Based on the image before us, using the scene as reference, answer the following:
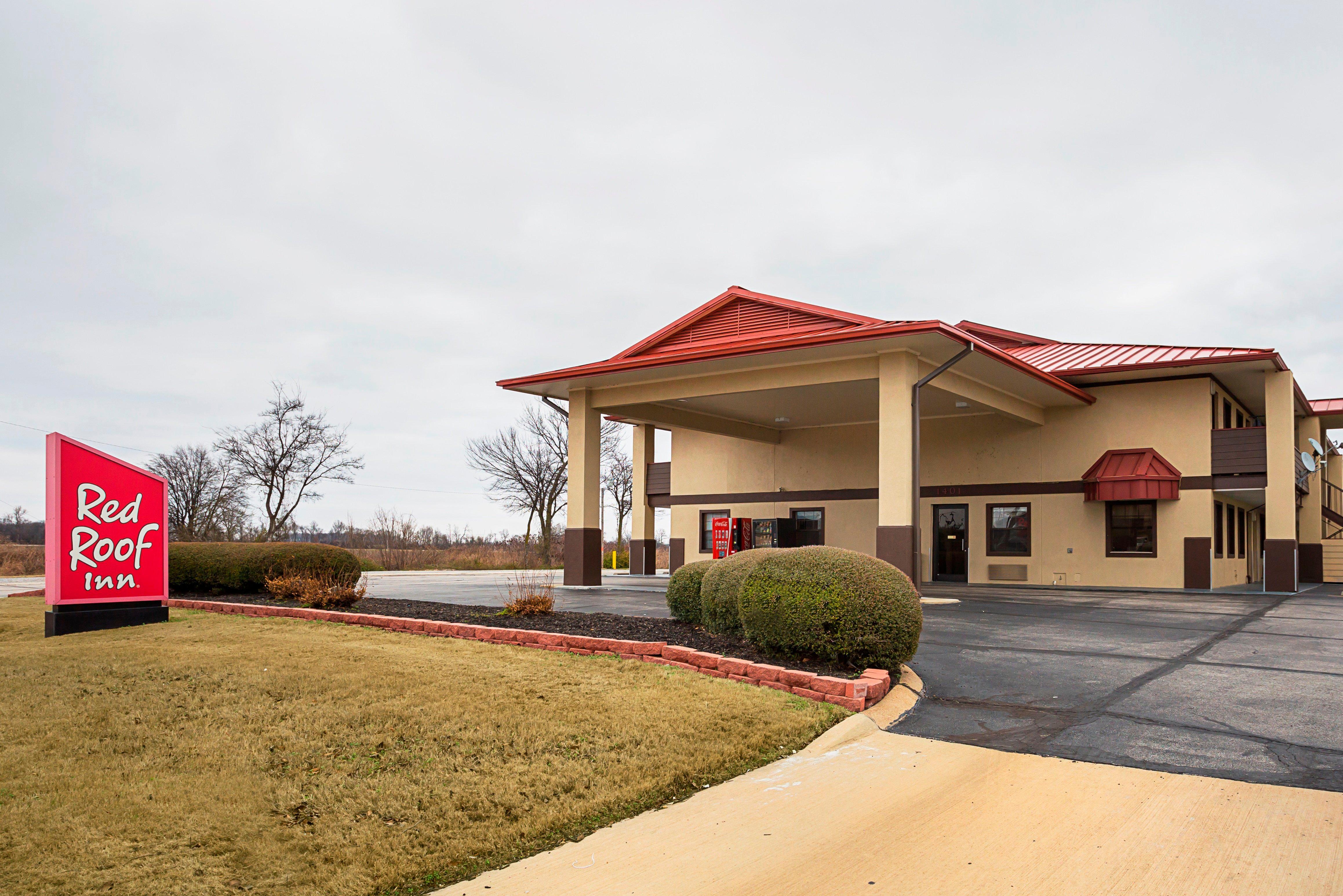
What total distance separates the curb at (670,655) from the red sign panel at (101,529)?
6.52 ft

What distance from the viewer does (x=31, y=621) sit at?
12086 millimetres

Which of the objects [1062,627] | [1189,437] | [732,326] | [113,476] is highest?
[732,326]

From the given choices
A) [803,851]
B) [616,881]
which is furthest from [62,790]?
[803,851]

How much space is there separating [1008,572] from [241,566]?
19.3m

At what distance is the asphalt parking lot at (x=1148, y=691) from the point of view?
19.9 ft

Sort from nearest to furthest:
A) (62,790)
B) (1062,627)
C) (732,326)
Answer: (62,790) < (1062,627) < (732,326)

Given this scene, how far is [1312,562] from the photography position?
28641 mm

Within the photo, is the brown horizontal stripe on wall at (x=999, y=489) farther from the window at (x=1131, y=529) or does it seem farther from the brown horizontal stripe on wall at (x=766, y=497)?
the brown horizontal stripe on wall at (x=766, y=497)

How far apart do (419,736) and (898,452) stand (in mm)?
13540

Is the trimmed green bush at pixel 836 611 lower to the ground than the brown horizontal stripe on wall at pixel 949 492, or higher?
lower

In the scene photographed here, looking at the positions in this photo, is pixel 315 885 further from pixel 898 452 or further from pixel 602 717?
pixel 898 452

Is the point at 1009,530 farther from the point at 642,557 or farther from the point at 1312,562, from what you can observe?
the point at 642,557

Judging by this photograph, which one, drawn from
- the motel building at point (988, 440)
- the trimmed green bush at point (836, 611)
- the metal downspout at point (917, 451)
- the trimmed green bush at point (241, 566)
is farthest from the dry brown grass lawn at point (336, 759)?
the motel building at point (988, 440)

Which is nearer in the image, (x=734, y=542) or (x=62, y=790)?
(x=62, y=790)
